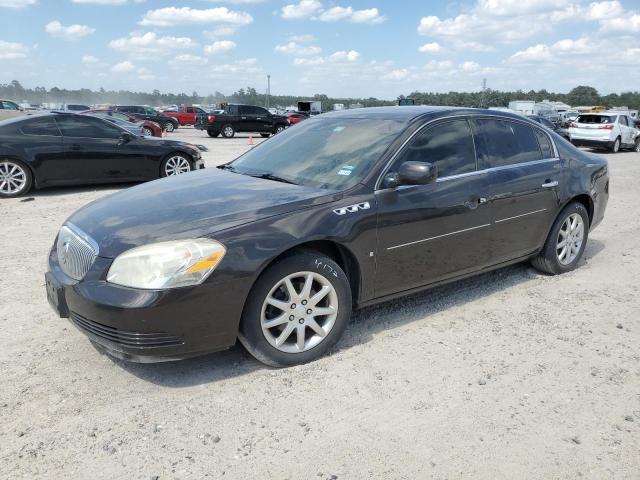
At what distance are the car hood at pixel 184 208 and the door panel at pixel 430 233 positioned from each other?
509 millimetres

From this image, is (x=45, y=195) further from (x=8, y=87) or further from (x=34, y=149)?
(x=8, y=87)

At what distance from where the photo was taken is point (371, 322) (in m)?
4.10

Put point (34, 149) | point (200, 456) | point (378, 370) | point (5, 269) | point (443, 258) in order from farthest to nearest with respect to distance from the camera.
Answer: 1. point (34, 149)
2. point (5, 269)
3. point (443, 258)
4. point (378, 370)
5. point (200, 456)

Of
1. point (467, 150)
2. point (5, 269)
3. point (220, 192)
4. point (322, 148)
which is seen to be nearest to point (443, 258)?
point (467, 150)

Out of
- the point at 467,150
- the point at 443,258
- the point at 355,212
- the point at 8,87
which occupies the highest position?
the point at 8,87

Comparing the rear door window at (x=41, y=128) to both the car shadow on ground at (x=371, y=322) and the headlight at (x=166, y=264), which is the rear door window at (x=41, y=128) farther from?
the headlight at (x=166, y=264)

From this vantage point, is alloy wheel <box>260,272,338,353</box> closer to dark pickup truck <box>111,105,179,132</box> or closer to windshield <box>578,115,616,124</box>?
windshield <box>578,115,616,124</box>

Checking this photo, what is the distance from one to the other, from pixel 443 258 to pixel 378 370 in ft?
3.65

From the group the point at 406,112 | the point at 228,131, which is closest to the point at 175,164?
the point at 406,112

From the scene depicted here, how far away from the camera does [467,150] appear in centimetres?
431

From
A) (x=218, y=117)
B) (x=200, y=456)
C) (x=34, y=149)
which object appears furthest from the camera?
(x=218, y=117)

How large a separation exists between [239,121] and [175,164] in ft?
61.9

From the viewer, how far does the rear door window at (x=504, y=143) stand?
445 centimetres

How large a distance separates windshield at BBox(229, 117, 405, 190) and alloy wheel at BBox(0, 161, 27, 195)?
5.93m
